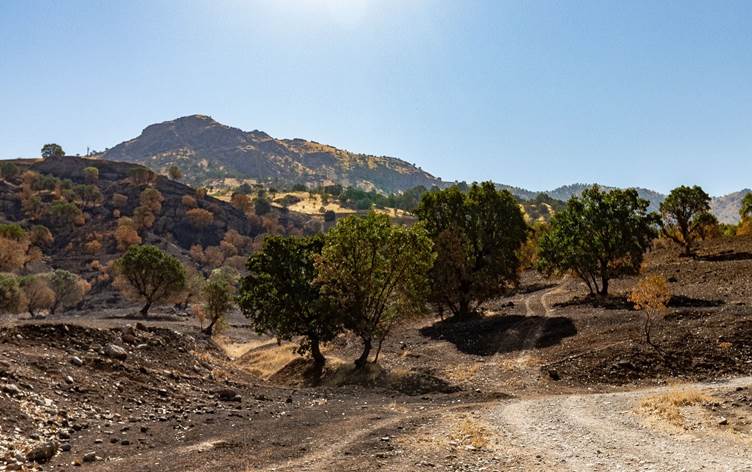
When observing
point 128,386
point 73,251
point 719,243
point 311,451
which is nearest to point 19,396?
point 128,386

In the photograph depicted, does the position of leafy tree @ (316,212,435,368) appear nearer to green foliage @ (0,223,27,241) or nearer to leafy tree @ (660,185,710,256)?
leafy tree @ (660,185,710,256)

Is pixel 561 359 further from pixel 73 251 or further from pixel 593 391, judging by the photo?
pixel 73 251

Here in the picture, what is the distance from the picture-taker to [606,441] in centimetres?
1584

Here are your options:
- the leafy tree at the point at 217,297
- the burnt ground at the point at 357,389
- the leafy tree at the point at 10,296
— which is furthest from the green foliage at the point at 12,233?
the burnt ground at the point at 357,389

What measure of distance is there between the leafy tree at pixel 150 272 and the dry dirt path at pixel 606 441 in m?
67.4

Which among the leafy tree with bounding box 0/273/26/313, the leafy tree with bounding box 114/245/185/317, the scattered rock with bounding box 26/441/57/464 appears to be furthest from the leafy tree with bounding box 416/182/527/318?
the leafy tree with bounding box 0/273/26/313

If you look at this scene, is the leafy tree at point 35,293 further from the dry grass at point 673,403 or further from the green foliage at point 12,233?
the dry grass at point 673,403

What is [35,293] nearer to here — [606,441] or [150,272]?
[150,272]

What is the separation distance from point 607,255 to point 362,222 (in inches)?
1207

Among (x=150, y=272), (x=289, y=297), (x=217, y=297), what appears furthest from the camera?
(x=150, y=272)

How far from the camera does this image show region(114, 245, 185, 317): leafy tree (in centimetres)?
7462

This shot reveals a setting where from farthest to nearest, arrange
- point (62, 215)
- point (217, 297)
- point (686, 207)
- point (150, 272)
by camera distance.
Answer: point (62, 215)
point (150, 272)
point (686, 207)
point (217, 297)

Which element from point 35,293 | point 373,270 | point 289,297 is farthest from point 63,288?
point 373,270

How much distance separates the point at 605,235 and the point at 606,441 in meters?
39.4
